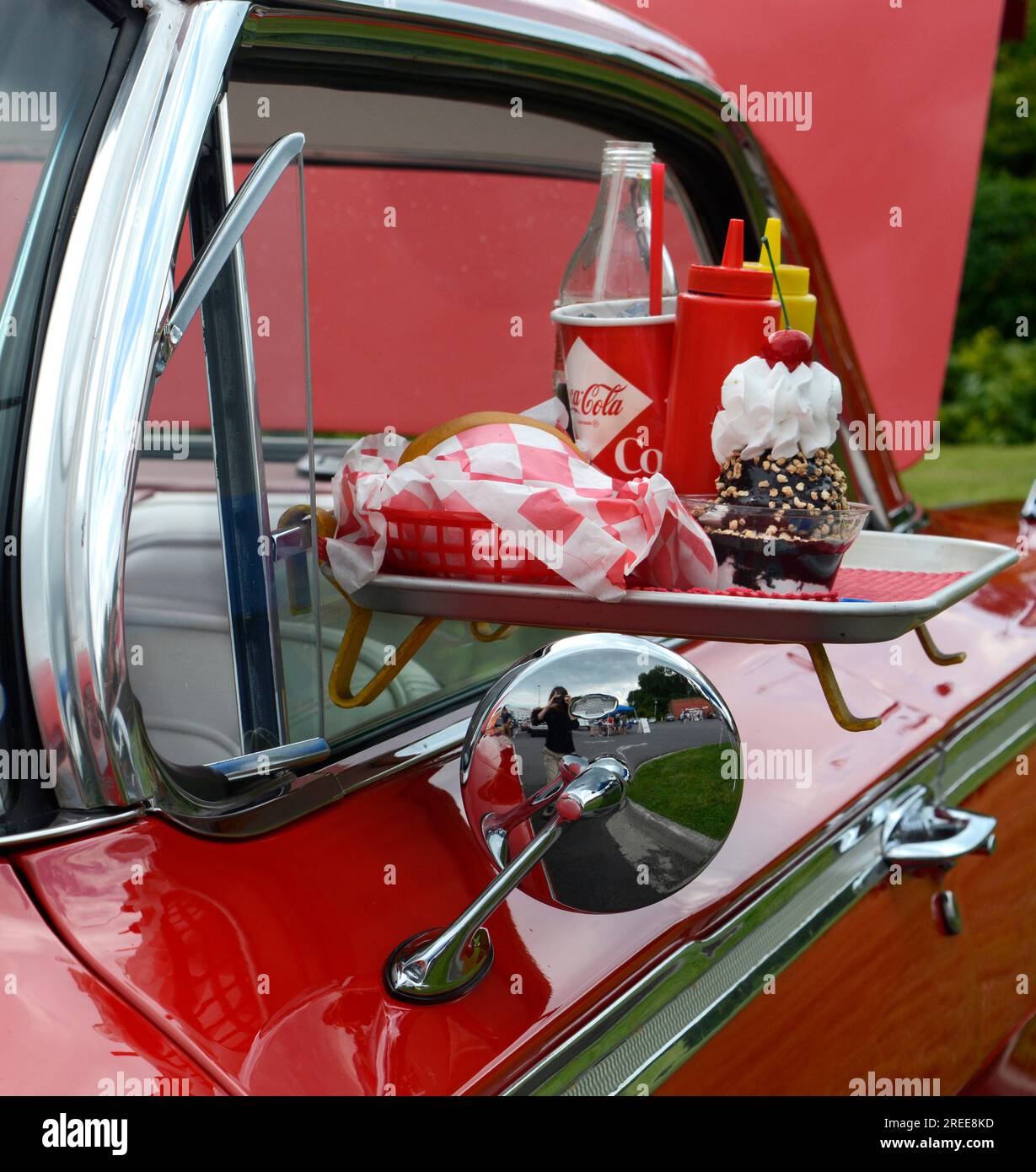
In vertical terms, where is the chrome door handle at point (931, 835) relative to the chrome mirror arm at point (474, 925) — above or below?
below

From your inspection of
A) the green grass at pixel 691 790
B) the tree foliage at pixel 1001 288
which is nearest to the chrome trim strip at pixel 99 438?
the green grass at pixel 691 790

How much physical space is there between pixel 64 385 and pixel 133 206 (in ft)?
0.52

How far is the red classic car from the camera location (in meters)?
1.03

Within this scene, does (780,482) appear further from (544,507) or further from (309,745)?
(309,745)

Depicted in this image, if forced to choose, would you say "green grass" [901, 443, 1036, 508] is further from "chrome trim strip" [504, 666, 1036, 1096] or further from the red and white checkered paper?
the red and white checkered paper

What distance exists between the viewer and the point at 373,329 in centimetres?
255

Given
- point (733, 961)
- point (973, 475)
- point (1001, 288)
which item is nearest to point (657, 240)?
point (733, 961)

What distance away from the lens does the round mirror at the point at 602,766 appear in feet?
3.38

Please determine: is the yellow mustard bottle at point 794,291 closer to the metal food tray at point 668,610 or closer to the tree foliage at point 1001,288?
the metal food tray at point 668,610

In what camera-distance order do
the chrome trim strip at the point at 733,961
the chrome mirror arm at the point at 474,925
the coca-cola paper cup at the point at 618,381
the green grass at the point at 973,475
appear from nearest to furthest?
1. the chrome mirror arm at the point at 474,925
2. the chrome trim strip at the point at 733,961
3. the coca-cola paper cup at the point at 618,381
4. the green grass at the point at 973,475

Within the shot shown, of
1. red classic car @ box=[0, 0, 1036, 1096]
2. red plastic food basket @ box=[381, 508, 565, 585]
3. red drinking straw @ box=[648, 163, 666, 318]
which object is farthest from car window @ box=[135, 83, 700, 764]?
red drinking straw @ box=[648, 163, 666, 318]

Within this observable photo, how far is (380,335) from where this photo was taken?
2539 millimetres

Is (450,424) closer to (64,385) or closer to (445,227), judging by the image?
(64,385)

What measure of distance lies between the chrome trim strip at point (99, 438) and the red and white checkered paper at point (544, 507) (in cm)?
30
